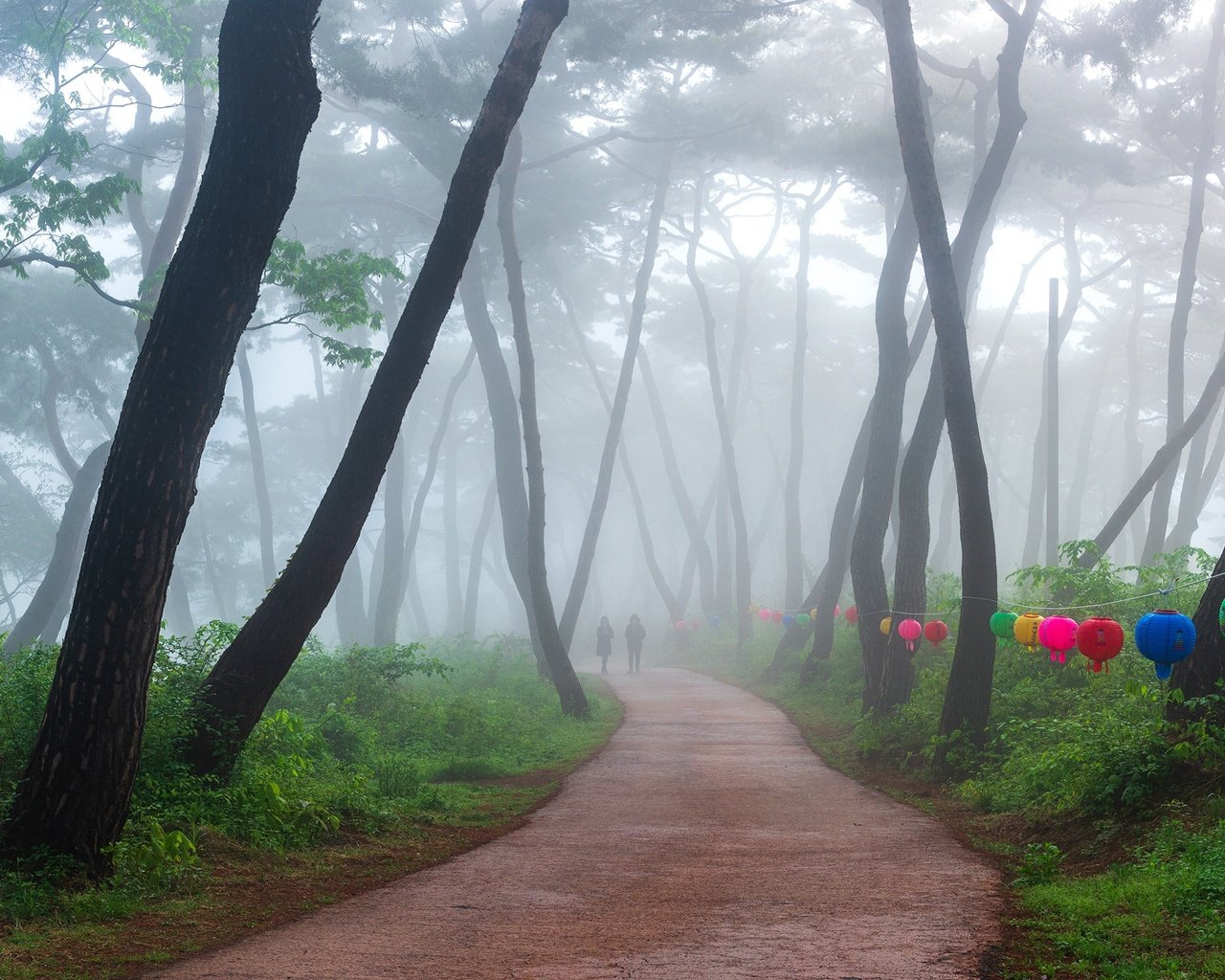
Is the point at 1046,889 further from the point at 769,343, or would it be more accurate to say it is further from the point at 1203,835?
the point at 769,343

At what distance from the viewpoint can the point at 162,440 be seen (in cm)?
657

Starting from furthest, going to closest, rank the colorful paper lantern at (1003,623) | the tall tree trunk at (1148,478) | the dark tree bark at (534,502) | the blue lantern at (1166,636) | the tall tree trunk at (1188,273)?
the tall tree trunk at (1188,273) < the dark tree bark at (534,502) < the tall tree trunk at (1148,478) < the colorful paper lantern at (1003,623) < the blue lantern at (1166,636)

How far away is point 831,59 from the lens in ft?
86.1

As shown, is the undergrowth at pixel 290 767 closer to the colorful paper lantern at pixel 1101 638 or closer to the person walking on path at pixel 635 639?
the colorful paper lantern at pixel 1101 638

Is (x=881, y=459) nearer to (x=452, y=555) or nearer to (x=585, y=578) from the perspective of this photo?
(x=585, y=578)

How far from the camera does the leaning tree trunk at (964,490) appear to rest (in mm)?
11281

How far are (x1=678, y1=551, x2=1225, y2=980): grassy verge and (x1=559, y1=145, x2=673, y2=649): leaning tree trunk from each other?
371 inches

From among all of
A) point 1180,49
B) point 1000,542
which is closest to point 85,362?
point 1180,49

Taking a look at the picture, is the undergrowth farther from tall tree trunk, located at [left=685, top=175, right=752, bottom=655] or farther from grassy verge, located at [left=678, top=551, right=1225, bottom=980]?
tall tree trunk, located at [left=685, top=175, right=752, bottom=655]

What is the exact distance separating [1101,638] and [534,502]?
10.6 metres

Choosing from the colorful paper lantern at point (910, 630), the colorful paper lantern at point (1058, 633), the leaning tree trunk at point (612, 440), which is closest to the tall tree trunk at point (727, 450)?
the leaning tree trunk at point (612, 440)

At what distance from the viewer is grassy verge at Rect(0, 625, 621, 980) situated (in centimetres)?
548

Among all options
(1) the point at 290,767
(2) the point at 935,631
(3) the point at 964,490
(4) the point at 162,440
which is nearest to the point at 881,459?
(2) the point at 935,631

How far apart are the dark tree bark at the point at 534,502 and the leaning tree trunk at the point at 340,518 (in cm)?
881
